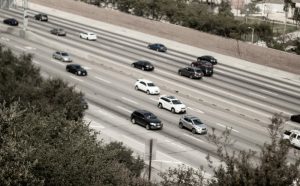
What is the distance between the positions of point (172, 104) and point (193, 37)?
101 ft

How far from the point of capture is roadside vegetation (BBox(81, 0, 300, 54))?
71.5 m

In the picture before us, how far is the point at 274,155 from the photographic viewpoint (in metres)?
12.6

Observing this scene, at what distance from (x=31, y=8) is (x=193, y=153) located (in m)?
72.0

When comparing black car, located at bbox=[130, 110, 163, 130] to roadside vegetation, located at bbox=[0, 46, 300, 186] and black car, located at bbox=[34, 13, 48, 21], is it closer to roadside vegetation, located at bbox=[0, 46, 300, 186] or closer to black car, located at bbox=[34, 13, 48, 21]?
roadside vegetation, located at bbox=[0, 46, 300, 186]

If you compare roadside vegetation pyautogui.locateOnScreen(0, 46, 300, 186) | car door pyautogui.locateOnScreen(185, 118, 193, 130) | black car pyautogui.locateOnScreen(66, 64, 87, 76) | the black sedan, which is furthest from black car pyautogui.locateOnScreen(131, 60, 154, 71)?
roadside vegetation pyautogui.locateOnScreen(0, 46, 300, 186)

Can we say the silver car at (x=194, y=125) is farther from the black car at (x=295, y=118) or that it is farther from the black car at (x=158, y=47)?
the black car at (x=158, y=47)

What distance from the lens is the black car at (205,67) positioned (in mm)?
58094

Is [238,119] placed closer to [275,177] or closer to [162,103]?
[162,103]

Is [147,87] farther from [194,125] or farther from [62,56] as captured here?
[62,56]

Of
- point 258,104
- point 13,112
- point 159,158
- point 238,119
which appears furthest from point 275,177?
point 258,104

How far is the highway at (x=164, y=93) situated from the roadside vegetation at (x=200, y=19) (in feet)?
24.1

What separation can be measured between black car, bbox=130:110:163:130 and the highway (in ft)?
1.48

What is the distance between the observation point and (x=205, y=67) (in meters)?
58.4

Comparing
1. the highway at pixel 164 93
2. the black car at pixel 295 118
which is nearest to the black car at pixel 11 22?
the highway at pixel 164 93
